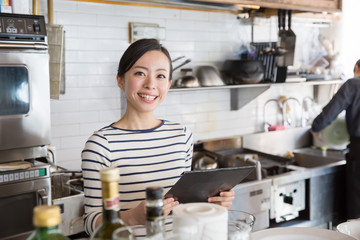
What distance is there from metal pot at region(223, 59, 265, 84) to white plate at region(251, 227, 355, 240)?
2.68 meters

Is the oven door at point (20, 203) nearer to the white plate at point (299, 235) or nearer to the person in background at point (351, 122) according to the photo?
the white plate at point (299, 235)

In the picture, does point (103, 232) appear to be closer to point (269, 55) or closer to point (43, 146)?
point (43, 146)

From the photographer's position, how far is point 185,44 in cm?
394

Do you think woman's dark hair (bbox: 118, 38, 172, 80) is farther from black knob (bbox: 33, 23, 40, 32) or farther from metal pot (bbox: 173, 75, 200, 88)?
metal pot (bbox: 173, 75, 200, 88)

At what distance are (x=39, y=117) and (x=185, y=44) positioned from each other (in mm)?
1779

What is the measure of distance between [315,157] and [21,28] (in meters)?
3.14

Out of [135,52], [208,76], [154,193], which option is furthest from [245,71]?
[154,193]

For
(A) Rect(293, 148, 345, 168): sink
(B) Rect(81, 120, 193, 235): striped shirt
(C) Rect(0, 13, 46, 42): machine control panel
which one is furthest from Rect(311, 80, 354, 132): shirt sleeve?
(C) Rect(0, 13, 46, 42): machine control panel

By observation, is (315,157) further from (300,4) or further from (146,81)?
(146,81)

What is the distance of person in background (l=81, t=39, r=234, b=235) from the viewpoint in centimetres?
161

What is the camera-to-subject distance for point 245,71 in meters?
3.94

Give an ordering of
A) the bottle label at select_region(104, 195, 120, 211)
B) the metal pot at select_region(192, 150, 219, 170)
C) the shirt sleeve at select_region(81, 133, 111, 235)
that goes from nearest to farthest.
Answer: the bottle label at select_region(104, 195, 120, 211) < the shirt sleeve at select_region(81, 133, 111, 235) < the metal pot at select_region(192, 150, 219, 170)

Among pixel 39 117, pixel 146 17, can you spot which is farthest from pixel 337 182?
pixel 39 117

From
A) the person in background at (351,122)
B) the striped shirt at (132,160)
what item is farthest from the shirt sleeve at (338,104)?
the striped shirt at (132,160)
